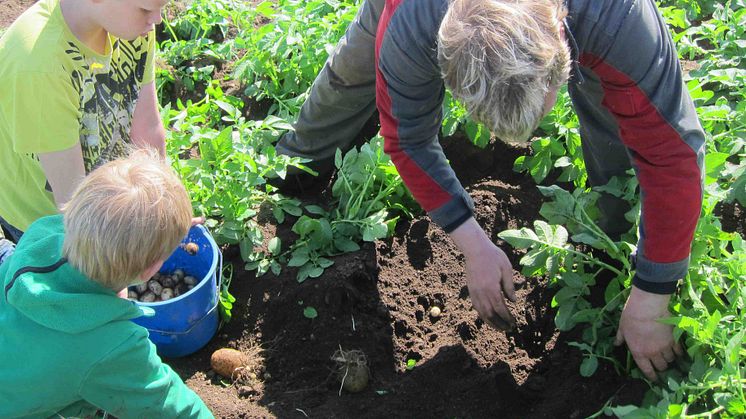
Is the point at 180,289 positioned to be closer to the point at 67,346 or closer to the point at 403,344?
the point at 403,344

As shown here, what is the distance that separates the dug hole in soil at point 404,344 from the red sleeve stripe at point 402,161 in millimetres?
665

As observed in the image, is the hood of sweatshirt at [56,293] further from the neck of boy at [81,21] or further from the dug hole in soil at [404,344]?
the dug hole in soil at [404,344]

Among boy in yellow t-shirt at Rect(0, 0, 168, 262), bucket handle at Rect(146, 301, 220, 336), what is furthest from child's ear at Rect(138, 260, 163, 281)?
bucket handle at Rect(146, 301, 220, 336)

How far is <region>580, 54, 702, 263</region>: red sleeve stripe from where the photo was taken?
1794 mm

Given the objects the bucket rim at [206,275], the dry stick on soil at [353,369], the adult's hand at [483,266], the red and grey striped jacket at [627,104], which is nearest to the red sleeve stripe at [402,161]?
the red and grey striped jacket at [627,104]

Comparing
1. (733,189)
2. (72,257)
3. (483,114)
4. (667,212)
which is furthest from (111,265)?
(733,189)

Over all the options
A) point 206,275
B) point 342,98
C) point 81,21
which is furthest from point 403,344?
point 81,21

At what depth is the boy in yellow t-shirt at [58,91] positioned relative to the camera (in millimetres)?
2025

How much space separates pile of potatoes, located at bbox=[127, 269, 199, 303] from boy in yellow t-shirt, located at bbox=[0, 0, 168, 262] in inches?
15.9

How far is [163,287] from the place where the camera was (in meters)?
2.65

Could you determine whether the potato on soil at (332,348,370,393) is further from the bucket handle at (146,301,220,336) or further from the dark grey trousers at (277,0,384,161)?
the dark grey trousers at (277,0,384,161)

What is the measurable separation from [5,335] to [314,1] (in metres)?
2.31

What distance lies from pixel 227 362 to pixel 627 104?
151 cm

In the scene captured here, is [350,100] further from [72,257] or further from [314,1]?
[72,257]
